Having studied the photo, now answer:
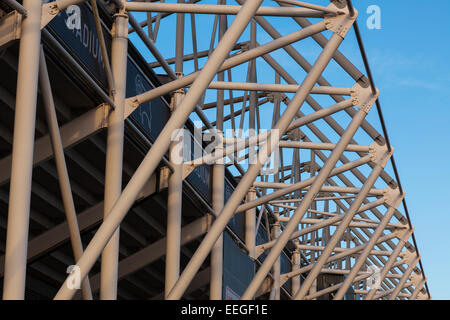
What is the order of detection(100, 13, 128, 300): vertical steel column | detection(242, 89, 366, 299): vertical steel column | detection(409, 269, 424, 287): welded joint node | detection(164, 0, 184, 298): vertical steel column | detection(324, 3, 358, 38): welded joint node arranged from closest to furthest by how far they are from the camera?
detection(100, 13, 128, 300): vertical steel column, detection(324, 3, 358, 38): welded joint node, detection(164, 0, 184, 298): vertical steel column, detection(242, 89, 366, 299): vertical steel column, detection(409, 269, 424, 287): welded joint node

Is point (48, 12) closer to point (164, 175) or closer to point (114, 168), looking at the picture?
point (114, 168)

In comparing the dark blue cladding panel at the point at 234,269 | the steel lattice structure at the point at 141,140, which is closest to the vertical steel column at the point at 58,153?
the steel lattice structure at the point at 141,140

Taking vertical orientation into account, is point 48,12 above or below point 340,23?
below

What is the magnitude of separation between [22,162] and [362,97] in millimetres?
11499

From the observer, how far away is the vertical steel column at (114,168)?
1319 cm

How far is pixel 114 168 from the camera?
43.3 feet

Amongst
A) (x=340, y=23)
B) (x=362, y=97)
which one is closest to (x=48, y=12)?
(x=340, y=23)

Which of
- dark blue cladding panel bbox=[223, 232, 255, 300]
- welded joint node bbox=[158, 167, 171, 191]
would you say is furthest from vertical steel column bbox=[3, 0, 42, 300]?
dark blue cladding panel bbox=[223, 232, 255, 300]

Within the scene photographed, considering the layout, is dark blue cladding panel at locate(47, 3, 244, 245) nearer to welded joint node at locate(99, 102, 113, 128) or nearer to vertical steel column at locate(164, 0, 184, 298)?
welded joint node at locate(99, 102, 113, 128)

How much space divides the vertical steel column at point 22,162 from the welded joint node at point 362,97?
10721mm

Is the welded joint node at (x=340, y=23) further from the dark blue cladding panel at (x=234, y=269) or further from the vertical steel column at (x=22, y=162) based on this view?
the vertical steel column at (x=22, y=162)

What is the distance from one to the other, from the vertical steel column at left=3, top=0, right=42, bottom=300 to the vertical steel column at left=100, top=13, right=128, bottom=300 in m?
3.25

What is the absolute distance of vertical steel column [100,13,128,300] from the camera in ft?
43.3

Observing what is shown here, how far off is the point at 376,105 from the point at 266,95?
14.5m
